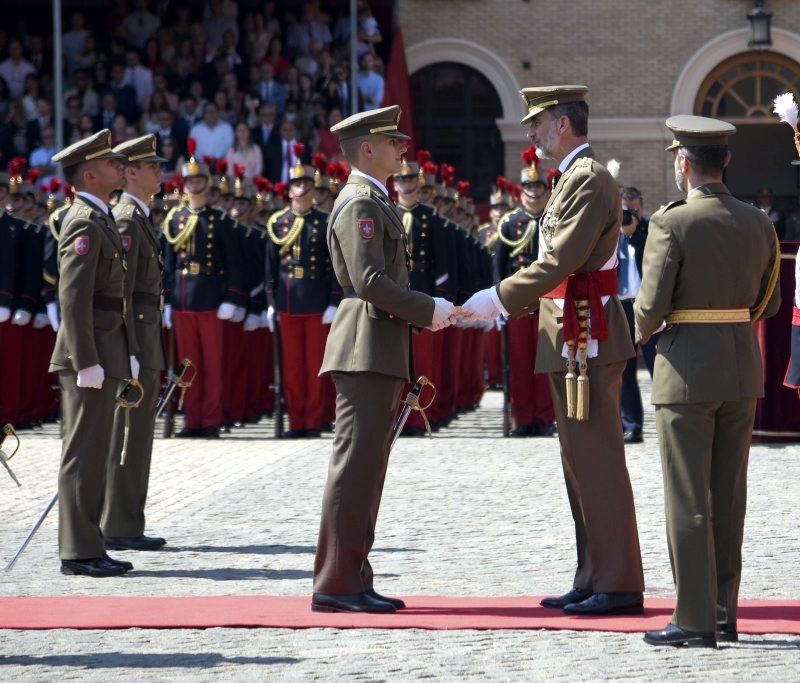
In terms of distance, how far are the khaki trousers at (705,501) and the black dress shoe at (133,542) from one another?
10.7 feet

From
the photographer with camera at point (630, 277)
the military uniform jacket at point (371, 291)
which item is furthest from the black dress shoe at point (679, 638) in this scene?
the photographer with camera at point (630, 277)

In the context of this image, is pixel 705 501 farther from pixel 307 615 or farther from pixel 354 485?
pixel 307 615

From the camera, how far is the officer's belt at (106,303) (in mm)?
8078

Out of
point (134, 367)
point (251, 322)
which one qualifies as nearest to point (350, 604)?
point (134, 367)

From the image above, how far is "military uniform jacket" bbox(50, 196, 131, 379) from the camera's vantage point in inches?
310

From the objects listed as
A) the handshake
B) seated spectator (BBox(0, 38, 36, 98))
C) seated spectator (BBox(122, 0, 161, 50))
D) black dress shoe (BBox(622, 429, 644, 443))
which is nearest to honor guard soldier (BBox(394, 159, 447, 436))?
black dress shoe (BBox(622, 429, 644, 443))

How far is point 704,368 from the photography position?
6129 mm

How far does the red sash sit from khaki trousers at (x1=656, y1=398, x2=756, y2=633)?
561 millimetres

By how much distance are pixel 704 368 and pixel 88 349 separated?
3.00 m

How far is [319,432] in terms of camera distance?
1421 cm

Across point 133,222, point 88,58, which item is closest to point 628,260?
point 133,222

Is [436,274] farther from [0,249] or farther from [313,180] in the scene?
[0,249]

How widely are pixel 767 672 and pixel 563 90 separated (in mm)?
2408

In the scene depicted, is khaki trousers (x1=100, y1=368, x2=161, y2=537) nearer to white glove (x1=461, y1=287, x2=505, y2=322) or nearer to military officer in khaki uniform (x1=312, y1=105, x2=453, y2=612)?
military officer in khaki uniform (x1=312, y1=105, x2=453, y2=612)
